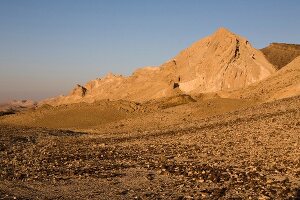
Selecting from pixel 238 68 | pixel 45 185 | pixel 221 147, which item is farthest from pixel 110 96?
pixel 45 185

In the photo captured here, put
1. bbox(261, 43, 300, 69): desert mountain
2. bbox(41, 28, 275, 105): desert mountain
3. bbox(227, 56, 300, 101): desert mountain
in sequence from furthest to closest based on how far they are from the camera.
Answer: bbox(261, 43, 300, 69): desert mountain < bbox(41, 28, 275, 105): desert mountain < bbox(227, 56, 300, 101): desert mountain

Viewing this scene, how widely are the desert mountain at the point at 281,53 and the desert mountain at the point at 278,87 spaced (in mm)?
23765

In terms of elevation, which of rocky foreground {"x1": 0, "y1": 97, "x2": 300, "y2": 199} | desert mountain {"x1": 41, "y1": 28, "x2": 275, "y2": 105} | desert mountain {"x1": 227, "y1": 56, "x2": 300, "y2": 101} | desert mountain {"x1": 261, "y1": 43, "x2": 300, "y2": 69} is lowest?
rocky foreground {"x1": 0, "y1": 97, "x2": 300, "y2": 199}

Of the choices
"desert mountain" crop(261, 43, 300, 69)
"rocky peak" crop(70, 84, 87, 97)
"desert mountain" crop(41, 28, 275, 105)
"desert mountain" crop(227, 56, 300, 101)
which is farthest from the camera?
"desert mountain" crop(261, 43, 300, 69)

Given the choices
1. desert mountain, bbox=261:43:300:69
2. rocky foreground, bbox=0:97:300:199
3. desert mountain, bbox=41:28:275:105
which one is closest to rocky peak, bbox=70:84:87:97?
desert mountain, bbox=41:28:275:105

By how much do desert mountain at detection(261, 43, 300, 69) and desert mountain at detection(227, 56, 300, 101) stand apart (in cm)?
2377

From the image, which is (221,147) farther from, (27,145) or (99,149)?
(27,145)

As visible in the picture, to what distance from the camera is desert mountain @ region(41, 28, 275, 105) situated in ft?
153

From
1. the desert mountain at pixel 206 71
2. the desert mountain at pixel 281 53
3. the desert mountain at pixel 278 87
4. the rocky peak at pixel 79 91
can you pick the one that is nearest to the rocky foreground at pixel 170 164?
the desert mountain at pixel 278 87

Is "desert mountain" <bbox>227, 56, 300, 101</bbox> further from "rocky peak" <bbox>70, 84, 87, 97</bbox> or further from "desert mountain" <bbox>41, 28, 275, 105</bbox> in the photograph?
"rocky peak" <bbox>70, 84, 87, 97</bbox>

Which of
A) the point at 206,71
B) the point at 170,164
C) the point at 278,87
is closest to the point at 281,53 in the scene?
the point at 206,71

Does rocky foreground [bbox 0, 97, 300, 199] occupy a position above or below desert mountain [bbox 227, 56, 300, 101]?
below

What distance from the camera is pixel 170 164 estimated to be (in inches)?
599

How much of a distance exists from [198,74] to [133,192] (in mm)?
37477
